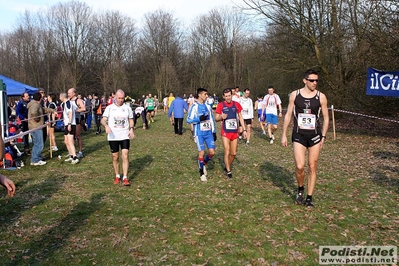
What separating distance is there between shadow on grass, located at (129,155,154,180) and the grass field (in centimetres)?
Answer: 8

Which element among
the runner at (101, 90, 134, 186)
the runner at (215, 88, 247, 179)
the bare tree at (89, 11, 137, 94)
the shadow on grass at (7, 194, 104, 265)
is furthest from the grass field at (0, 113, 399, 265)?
the bare tree at (89, 11, 137, 94)

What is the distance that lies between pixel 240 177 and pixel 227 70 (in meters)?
46.9

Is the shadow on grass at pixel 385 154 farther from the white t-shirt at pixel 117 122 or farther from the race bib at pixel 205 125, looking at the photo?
the white t-shirt at pixel 117 122

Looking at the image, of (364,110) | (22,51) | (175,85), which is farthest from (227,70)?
(364,110)

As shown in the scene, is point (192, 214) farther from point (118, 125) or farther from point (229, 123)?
point (118, 125)

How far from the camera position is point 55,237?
17.1ft

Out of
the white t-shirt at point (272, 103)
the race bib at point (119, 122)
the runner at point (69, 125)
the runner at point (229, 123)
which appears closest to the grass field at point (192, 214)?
the runner at point (69, 125)

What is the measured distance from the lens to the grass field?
4.64m

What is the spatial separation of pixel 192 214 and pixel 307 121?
8.24 feet

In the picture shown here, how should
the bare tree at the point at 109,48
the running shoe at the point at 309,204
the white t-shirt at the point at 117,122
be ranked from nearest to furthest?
the running shoe at the point at 309,204 < the white t-shirt at the point at 117,122 < the bare tree at the point at 109,48

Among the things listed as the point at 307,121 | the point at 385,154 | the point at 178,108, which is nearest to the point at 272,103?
the point at 385,154

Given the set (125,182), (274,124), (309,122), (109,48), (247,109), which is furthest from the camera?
(109,48)

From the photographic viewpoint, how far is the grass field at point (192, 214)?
4641 mm

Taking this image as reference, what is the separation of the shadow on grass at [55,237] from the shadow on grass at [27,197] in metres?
0.93
